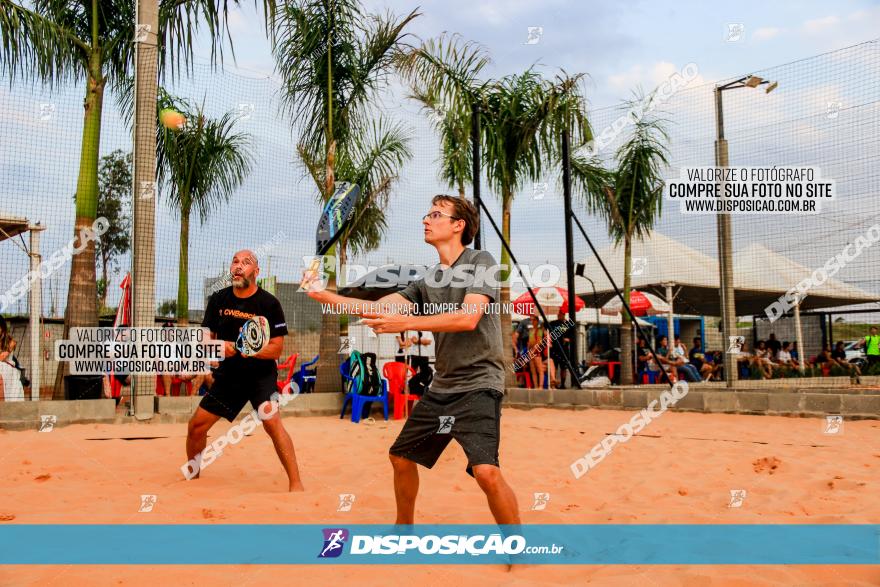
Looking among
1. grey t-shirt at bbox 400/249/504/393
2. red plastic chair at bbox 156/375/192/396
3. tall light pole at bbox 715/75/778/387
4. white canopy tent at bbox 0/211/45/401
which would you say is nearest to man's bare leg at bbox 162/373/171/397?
red plastic chair at bbox 156/375/192/396

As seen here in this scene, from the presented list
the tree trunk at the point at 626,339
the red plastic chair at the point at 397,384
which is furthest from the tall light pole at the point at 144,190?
the tree trunk at the point at 626,339

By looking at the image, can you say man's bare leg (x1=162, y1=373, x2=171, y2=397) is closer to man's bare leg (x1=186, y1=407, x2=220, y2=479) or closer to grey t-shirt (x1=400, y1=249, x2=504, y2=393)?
man's bare leg (x1=186, y1=407, x2=220, y2=479)

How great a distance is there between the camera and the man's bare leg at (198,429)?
4992 mm

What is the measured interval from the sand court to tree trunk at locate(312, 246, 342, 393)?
2621mm

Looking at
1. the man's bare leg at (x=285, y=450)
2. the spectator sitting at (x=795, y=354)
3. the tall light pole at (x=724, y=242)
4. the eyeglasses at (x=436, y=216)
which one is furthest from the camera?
the spectator sitting at (x=795, y=354)

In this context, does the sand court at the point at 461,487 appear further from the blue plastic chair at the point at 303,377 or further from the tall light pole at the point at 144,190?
the blue plastic chair at the point at 303,377

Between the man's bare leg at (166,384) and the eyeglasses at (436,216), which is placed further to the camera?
the man's bare leg at (166,384)

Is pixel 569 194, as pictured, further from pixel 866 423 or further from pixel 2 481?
pixel 2 481

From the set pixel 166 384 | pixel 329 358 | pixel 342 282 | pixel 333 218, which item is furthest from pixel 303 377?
pixel 333 218

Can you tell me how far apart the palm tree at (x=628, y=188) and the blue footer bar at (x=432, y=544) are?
7.40 metres

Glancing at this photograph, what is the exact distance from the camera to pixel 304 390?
11.6m

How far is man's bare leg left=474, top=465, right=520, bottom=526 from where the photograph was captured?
322 cm
